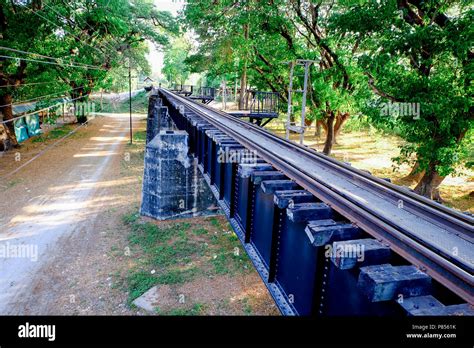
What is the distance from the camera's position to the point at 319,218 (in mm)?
3918

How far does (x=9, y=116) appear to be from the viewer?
26.5m

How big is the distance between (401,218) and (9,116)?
30632mm

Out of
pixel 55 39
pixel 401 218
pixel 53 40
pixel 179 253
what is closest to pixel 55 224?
pixel 179 253

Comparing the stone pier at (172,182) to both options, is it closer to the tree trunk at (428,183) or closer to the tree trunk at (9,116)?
the tree trunk at (428,183)

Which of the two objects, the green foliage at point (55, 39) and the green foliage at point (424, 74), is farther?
the green foliage at point (55, 39)

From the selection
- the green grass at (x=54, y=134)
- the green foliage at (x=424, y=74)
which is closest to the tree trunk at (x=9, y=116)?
the green grass at (x=54, y=134)

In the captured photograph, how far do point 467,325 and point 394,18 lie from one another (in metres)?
13.2

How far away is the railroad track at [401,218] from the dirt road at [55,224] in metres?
8.27

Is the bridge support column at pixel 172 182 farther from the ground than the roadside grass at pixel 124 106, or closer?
closer

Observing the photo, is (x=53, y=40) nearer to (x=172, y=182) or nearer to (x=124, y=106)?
(x=172, y=182)

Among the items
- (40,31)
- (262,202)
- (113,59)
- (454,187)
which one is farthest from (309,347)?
(113,59)

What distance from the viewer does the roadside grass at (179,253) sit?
11977mm

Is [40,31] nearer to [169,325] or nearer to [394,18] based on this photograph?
[394,18]

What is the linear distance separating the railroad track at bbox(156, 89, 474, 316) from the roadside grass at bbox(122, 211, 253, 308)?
22.0 feet
